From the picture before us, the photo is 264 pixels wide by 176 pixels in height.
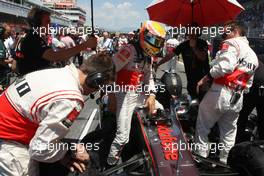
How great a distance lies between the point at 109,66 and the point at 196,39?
3.10 meters

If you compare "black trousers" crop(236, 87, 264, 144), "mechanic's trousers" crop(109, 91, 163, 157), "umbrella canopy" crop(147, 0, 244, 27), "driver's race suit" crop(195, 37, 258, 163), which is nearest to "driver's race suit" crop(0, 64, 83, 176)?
"mechanic's trousers" crop(109, 91, 163, 157)

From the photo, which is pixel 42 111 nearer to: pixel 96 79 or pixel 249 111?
pixel 96 79

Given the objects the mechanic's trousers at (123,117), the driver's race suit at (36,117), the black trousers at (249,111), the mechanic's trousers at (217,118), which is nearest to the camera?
the driver's race suit at (36,117)

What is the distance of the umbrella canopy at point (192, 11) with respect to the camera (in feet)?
17.7

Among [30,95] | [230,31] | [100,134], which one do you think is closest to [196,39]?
[230,31]

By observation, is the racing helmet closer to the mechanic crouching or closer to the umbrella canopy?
the mechanic crouching

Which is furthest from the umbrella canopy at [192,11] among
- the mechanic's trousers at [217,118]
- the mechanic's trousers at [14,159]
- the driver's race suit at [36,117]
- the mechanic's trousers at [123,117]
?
the mechanic's trousers at [14,159]

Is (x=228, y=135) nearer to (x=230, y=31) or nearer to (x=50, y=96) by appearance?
(x=230, y=31)

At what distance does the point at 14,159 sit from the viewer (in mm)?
2416

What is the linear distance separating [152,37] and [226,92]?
1.13 meters

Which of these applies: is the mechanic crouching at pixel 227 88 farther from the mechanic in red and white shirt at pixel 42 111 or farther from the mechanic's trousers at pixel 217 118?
the mechanic in red and white shirt at pixel 42 111

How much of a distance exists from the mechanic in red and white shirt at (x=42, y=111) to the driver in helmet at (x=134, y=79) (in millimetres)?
1606

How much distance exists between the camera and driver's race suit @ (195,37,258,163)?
4328 millimetres

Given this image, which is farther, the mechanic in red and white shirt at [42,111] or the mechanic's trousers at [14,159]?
the mechanic's trousers at [14,159]
